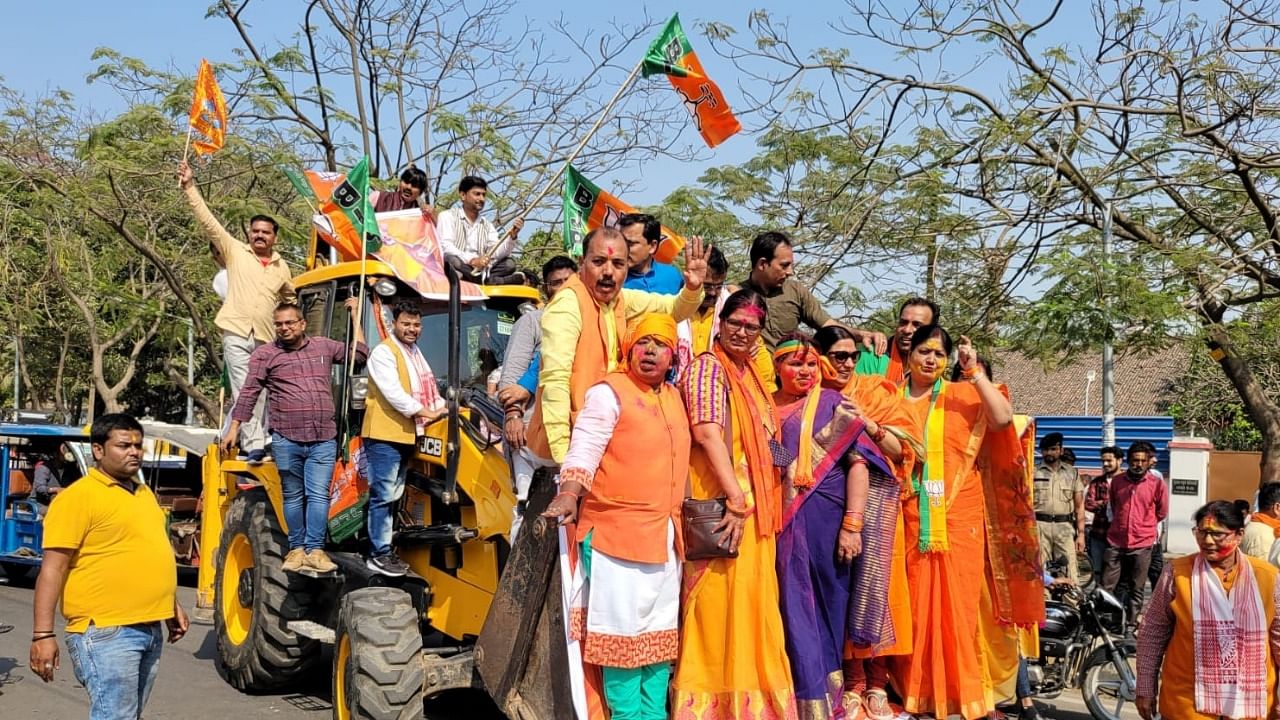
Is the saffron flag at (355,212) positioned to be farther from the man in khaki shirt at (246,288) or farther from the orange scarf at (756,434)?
the orange scarf at (756,434)

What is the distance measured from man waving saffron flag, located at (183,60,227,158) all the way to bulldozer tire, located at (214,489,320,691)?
122 inches

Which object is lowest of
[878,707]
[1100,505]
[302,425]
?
[878,707]

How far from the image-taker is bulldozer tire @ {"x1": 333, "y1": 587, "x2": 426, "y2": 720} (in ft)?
18.2

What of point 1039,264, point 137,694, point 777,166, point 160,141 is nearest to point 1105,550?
point 1039,264

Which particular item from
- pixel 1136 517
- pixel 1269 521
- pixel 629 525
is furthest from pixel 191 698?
pixel 1136 517

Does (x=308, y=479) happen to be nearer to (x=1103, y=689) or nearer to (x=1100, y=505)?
(x=1103, y=689)

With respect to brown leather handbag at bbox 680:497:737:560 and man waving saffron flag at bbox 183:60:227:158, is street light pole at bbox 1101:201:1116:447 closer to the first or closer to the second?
brown leather handbag at bbox 680:497:737:560

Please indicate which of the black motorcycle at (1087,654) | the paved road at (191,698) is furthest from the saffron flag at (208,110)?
the black motorcycle at (1087,654)

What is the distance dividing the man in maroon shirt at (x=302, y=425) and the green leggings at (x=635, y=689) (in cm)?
264

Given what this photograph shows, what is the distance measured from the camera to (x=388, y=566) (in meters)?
6.21

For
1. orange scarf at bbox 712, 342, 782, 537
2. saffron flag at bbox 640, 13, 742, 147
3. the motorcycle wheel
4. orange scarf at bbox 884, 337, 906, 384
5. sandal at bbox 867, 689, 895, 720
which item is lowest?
the motorcycle wheel

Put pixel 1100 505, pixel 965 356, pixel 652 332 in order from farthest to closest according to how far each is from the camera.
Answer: pixel 1100 505, pixel 965 356, pixel 652 332

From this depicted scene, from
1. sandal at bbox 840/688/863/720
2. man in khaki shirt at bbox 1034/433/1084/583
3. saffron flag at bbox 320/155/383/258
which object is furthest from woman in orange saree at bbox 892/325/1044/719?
man in khaki shirt at bbox 1034/433/1084/583

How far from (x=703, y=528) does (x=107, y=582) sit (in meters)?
2.33
